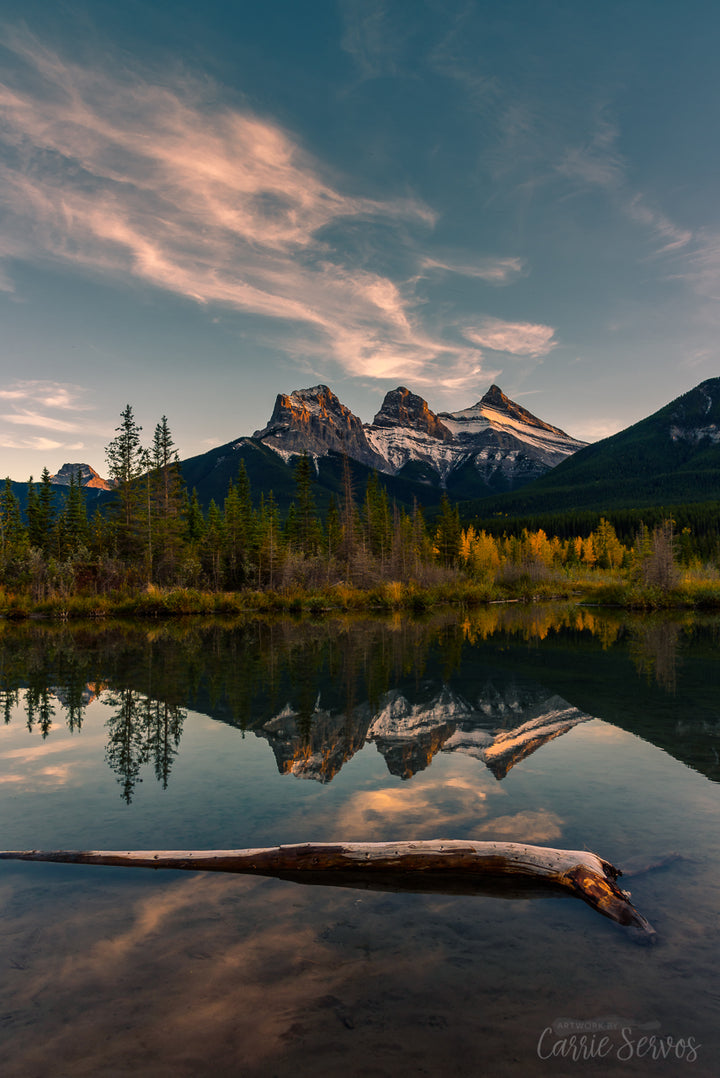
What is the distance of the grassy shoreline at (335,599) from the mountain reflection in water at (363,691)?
Answer: 12.6 meters

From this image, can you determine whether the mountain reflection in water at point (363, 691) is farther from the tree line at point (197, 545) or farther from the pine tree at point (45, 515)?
the pine tree at point (45, 515)

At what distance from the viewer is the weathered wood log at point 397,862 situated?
18.7 feet

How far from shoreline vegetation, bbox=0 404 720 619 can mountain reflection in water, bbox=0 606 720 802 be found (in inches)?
611

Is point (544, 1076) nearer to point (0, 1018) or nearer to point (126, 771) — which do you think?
point (0, 1018)

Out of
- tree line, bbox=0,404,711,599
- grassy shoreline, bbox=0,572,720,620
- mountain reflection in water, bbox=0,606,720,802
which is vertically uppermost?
tree line, bbox=0,404,711,599

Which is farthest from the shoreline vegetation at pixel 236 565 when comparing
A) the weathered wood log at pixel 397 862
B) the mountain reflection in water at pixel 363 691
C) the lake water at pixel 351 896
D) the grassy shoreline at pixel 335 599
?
the weathered wood log at pixel 397 862

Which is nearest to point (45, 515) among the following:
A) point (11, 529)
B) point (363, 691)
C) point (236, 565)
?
point (11, 529)

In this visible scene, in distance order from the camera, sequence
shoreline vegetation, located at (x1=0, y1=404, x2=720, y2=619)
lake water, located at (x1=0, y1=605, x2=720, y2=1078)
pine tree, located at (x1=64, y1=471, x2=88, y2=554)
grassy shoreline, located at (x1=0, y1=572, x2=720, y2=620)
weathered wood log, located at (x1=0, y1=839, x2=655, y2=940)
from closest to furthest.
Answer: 1. lake water, located at (x1=0, y1=605, x2=720, y2=1078)
2. weathered wood log, located at (x1=0, y1=839, x2=655, y2=940)
3. grassy shoreline, located at (x1=0, y1=572, x2=720, y2=620)
4. shoreline vegetation, located at (x1=0, y1=404, x2=720, y2=619)
5. pine tree, located at (x1=64, y1=471, x2=88, y2=554)

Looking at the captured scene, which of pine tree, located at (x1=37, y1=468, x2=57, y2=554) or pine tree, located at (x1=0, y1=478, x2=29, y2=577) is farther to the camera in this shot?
pine tree, located at (x1=37, y1=468, x2=57, y2=554)

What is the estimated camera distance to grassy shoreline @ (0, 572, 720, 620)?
40688 mm

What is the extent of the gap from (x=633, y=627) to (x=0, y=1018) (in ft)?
117

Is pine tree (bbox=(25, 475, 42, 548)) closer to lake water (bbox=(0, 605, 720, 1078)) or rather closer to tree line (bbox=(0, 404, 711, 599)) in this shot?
tree line (bbox=(0, 404, 711, 599))

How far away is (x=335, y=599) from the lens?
1945 inches

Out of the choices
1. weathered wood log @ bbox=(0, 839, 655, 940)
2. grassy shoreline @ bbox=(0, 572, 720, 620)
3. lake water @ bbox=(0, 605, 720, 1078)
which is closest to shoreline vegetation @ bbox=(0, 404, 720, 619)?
grassy shoreline @ bbox=(0, 572, 720, 620)
